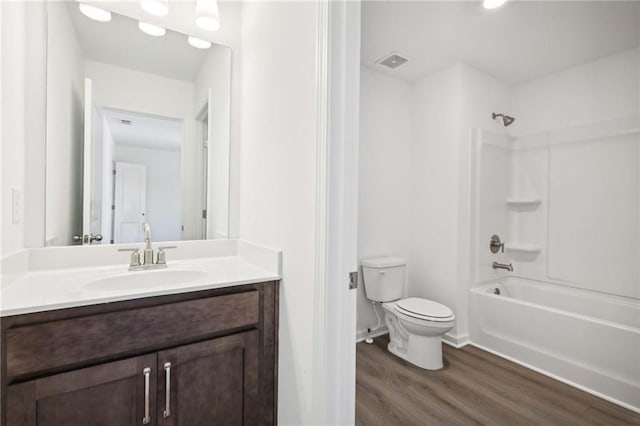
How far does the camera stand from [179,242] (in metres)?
1.64

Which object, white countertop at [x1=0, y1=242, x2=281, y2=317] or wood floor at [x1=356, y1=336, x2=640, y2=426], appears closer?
white countertop at [x1=0, y1=242, x2=281, y2=317]

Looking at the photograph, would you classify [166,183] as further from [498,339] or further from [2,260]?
[498,339]

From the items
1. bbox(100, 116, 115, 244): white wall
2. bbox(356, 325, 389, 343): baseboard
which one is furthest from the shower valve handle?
bbox(100, 116, 115, 244): white wall

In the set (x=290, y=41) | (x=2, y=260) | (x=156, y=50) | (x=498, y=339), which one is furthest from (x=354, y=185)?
(x=498, y=339)

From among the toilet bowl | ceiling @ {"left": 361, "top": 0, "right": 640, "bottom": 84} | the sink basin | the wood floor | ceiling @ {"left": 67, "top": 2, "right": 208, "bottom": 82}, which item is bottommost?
the wood floor

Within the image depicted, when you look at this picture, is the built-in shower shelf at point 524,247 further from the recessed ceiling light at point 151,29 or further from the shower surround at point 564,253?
the recessed ceiling light at point 151,29

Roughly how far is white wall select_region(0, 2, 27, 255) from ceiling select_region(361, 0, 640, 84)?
164 centimetres

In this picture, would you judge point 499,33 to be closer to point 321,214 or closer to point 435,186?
point 435,186

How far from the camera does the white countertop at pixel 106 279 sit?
37.3 inches

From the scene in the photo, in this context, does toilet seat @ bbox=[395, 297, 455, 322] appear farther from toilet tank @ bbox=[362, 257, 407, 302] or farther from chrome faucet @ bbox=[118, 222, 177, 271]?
chrome faucet @ bbox=[118, 222, 177, 271]

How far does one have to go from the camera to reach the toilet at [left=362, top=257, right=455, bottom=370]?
81.2 inches

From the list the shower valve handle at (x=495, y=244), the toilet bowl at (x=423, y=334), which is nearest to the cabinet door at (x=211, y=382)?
the toilet bowl at (x=423, y=334)

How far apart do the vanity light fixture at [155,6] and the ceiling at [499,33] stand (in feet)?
3.63

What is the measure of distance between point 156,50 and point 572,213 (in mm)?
3250
